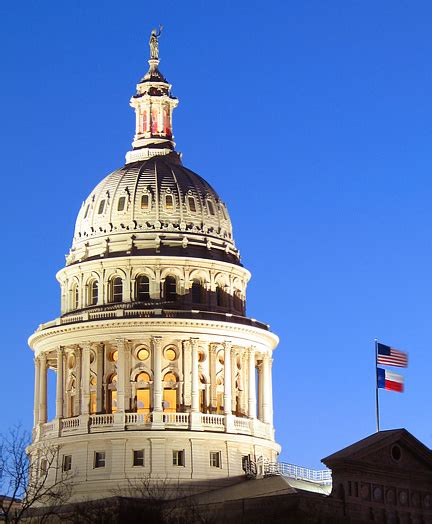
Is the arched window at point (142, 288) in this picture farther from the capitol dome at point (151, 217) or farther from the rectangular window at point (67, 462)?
the rectangular window at point (67, 462)

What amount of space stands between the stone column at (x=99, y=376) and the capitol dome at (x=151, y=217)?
9331 mm

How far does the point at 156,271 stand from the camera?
530 feet

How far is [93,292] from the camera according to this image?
163625mm

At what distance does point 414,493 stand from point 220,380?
86.5ft

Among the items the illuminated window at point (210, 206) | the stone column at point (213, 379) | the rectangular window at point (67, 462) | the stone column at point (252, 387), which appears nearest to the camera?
the rectangular window at point (67, 462)

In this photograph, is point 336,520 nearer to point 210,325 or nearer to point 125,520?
point 125,520

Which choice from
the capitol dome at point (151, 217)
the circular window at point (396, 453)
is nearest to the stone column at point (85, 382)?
the capitol dome at point (151, 217)

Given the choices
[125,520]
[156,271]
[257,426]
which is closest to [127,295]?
[156,271]

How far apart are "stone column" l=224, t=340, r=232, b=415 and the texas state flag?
17100mm

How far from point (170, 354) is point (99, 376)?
6.32 metres

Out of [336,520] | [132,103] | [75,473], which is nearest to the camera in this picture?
[336,520]

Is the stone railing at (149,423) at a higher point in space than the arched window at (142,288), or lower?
→ lower

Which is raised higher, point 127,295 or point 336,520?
point 127,295

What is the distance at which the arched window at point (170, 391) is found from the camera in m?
158
